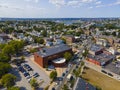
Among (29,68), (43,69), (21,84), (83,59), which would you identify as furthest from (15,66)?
(83,59)

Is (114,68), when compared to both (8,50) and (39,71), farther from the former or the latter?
(8,50)

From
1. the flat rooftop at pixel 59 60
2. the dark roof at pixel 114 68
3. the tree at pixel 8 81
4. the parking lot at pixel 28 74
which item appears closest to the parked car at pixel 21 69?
the parking lot at pixel 28 74

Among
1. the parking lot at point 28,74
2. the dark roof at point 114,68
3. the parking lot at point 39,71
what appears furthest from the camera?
the dark roof at point 114,68

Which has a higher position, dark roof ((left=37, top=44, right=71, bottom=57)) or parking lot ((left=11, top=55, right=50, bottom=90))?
dark roof ((left=37, top=44, right=71, bottom=57))

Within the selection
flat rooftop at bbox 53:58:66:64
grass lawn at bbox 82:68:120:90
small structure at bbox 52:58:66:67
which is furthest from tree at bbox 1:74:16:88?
grass lawn at bbox 82:68:120:90

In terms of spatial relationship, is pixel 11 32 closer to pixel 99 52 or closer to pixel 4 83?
pixel 99 52

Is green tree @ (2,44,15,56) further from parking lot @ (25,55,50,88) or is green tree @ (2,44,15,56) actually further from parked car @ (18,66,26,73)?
parked car @ (18,66,26,73)

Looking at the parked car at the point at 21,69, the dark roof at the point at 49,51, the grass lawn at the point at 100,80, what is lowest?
the grass lawn at the point at 100,80

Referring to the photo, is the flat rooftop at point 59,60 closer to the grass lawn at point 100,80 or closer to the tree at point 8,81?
the grass lawn at point 100,80
